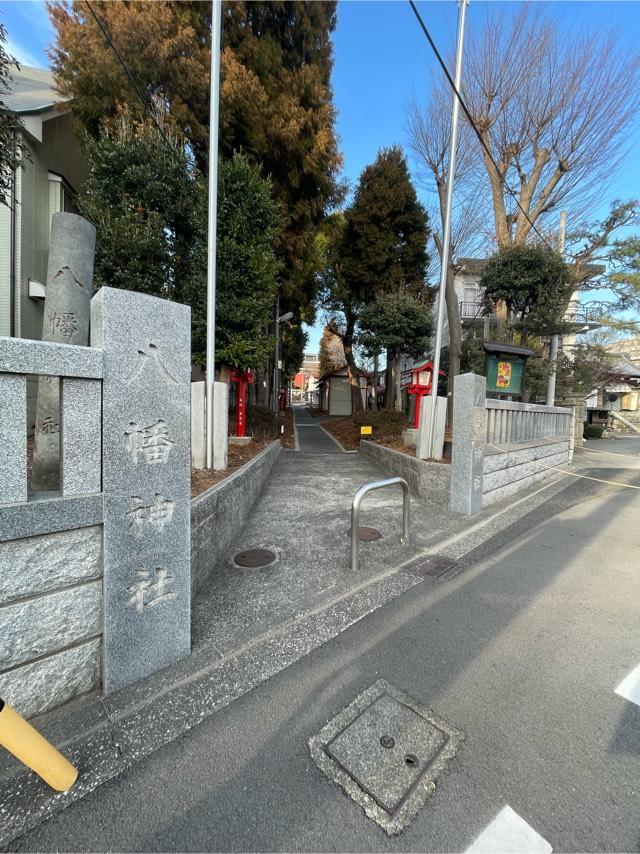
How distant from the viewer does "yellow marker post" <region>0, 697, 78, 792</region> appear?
1479 millimetres

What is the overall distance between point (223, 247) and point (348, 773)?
8.83 meters

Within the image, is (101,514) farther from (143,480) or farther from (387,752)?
(387,752)

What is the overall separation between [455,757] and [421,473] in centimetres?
532

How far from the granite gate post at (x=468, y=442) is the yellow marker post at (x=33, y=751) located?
5.52 meters

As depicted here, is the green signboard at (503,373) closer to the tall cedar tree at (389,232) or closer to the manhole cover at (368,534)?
the manhole cover at (368,534)

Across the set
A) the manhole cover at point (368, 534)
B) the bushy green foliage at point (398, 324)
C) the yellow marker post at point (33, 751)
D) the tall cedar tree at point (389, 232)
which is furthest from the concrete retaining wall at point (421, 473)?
the tall cedar tree at point (389, 232)

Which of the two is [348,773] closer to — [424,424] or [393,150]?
[424,424]

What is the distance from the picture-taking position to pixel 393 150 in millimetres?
17297

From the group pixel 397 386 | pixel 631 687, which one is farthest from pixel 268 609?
pixel 397 386

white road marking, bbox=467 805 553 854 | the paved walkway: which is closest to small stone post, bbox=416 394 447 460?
the paved walkway

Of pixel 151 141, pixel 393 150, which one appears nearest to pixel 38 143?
pixel 151 141

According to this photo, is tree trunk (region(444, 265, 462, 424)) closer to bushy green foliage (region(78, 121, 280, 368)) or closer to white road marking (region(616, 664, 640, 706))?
bushy green foliage (region(78, 121, 280, 368))

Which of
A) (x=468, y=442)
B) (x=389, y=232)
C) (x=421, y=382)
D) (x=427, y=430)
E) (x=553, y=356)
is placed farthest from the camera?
(x=389, y=232)

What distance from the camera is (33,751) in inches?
61.2
